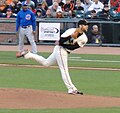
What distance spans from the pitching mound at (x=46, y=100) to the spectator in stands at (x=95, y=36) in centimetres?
1340

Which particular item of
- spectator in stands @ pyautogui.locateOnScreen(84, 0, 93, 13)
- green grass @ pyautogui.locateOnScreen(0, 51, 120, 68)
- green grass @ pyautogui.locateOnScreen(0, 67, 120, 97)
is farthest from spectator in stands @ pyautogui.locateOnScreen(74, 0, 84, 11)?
green grass @ pyautogui.locateOnScreen(0, 67, 120, 97)

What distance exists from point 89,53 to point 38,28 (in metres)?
4.39

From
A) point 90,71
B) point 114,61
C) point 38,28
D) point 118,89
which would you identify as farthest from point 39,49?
point 118,89

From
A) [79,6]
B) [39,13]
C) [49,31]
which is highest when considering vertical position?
[79,6]

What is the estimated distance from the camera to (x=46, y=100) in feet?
36.7

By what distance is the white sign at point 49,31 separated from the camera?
25950 millimetres

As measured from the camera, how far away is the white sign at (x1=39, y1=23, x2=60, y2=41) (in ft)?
85.1

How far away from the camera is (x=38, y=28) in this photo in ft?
87.5

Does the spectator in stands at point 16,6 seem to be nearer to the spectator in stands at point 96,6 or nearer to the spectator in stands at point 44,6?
the spectator in stands at point 44,6

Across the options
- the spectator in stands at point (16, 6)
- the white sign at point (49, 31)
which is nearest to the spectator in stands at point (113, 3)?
the white sign at point (49, 31)

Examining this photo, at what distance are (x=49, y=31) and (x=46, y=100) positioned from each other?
49.6ft

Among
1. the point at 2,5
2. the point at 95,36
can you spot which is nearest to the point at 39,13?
the point at 2,5

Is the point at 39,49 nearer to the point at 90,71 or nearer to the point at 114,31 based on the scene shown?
the point at 114,31

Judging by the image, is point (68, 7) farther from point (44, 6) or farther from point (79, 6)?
point (44, 6)
